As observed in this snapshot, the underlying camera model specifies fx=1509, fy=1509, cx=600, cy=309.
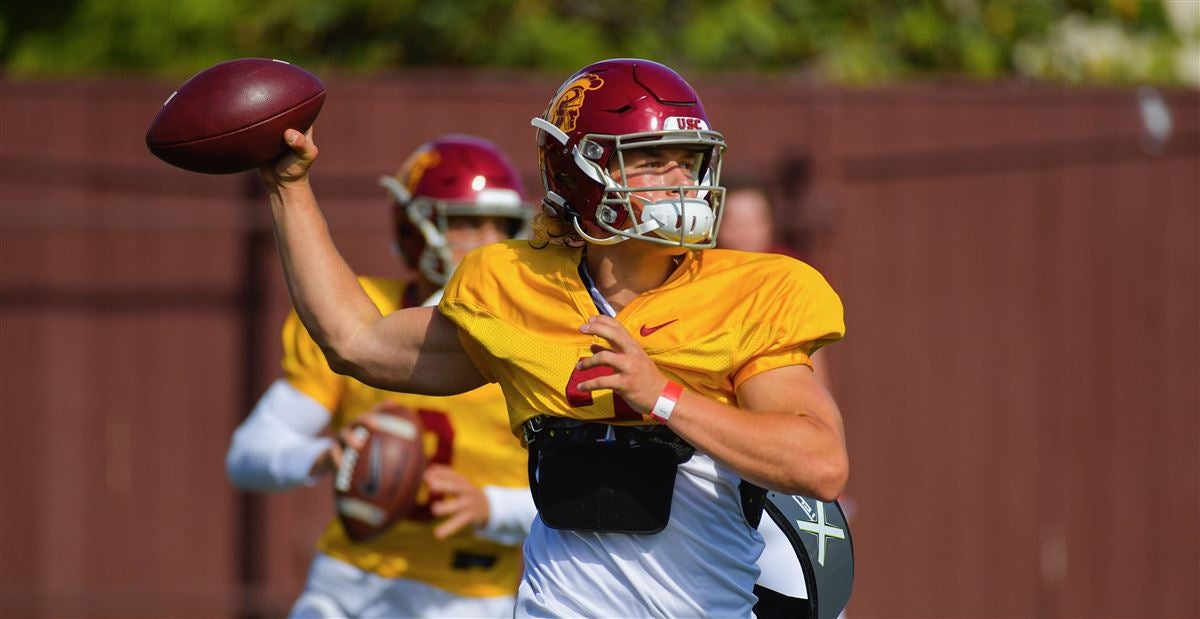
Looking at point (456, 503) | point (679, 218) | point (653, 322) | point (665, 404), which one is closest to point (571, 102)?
point (679, 218)

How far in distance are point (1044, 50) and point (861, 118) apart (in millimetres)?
2845

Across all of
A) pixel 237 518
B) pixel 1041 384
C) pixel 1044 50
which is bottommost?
pixel 237 518

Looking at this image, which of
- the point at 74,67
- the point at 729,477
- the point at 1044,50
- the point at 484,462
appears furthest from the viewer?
the point at 1044,50

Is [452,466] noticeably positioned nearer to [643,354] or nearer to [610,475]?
[610,475]

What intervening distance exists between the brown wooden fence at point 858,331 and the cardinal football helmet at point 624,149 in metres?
4.18

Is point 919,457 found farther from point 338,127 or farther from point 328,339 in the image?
point 328,339

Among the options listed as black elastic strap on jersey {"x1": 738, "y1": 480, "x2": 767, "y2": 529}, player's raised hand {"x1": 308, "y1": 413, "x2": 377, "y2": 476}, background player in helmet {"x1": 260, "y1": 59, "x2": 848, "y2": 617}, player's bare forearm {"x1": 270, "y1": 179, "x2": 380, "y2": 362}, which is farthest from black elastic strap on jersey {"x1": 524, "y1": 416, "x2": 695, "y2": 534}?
player's raised hand {"x1": 308, "y1": 413, "x2": 377, "y2": 476}

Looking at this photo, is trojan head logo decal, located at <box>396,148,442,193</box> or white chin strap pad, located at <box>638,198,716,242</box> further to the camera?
trojan head logo decal, located at <box>396,148,442,193</box>

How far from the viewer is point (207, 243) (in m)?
7.18

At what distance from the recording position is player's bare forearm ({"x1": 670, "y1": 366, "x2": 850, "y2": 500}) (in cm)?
260

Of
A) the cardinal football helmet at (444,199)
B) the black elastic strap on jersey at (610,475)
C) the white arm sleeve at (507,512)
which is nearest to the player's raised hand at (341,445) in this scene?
the white arm sleeve at (507,512)

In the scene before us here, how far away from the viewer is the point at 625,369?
8.41 ft

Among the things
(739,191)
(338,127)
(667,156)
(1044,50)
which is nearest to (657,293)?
(667,156)

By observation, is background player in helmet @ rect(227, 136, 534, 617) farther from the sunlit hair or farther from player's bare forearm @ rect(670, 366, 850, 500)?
player's bare forearm @ rect(670, 366, 850, 500)
